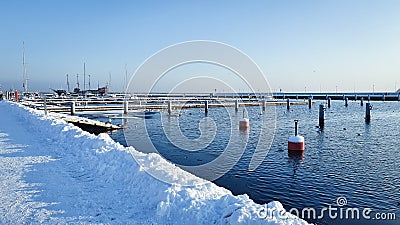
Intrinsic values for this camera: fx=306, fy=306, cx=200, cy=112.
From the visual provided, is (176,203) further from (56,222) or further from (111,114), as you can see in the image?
(111,114)

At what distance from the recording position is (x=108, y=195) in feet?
18.9

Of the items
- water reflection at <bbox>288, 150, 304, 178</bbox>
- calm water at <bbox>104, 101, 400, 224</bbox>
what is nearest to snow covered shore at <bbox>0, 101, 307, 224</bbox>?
calm water at <bbox>104, 101, 400, 224</bbox>

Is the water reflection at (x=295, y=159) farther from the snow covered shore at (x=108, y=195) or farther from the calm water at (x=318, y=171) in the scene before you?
the snow covered shore at (x=108, y=195)

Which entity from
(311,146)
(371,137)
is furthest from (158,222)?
(371,137)

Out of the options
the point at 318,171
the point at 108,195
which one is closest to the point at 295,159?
the point at 318,171

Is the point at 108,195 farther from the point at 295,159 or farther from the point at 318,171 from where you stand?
the point at 295,159

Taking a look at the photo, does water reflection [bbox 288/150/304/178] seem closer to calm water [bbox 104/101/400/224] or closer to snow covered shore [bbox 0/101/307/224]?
calm water [bbox 104/101/400/224]

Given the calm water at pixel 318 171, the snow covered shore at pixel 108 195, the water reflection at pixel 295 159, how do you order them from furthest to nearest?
the water reflection at pixel 295 159, the calm water at pixel 318 171, the snow covered shore at pixel 108 195

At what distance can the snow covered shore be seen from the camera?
15.3ft

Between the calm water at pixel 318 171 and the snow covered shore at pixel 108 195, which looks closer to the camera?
the snow covered shore at pixel 108 195

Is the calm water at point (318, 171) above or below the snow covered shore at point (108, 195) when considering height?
Result: below

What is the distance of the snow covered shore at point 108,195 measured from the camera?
4.65 meters

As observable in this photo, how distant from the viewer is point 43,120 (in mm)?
16359

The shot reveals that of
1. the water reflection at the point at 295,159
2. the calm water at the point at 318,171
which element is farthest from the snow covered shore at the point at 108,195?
→ the water reflection at the point at 295,159
